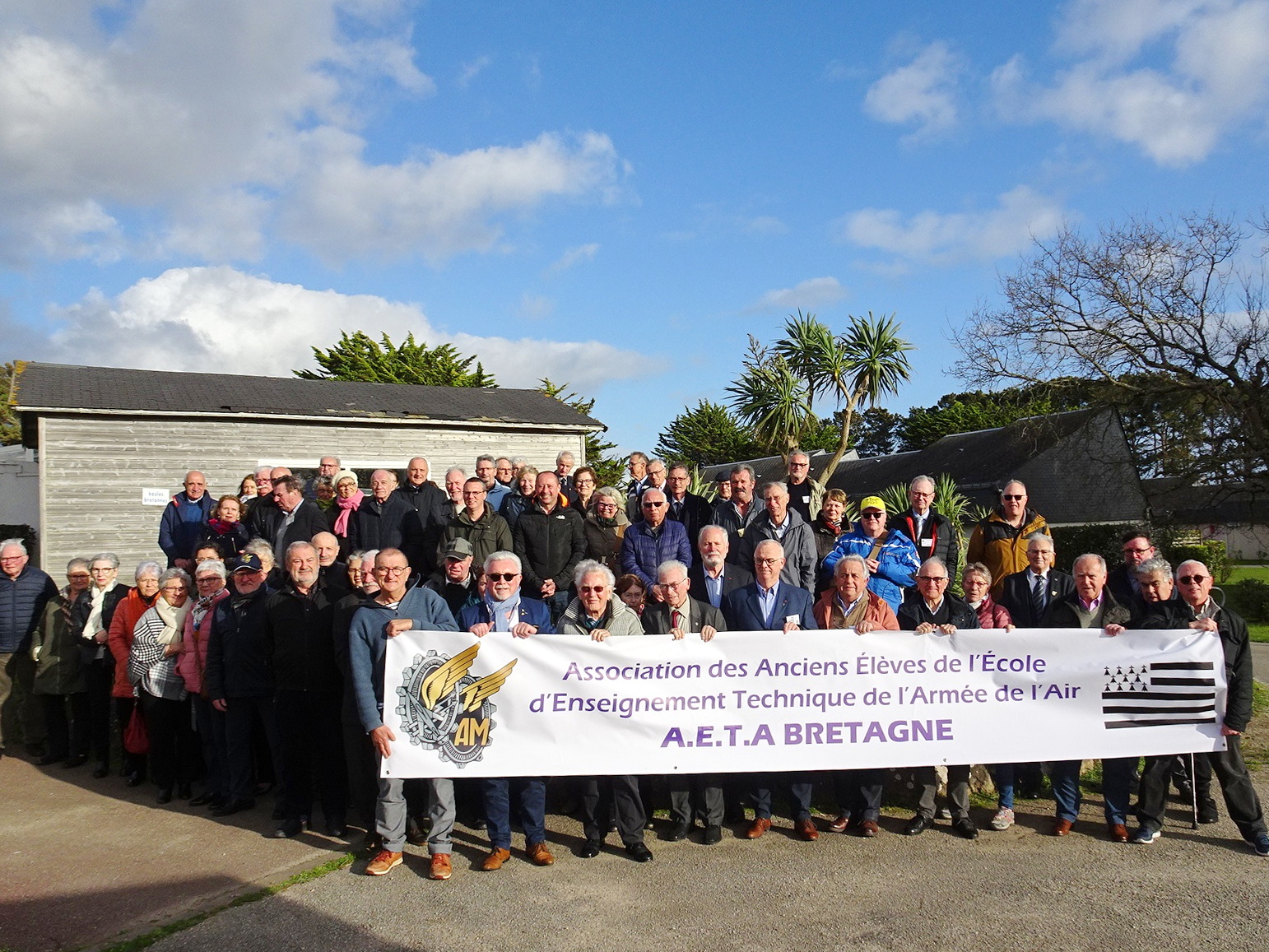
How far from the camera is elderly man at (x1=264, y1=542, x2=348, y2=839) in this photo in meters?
5.74

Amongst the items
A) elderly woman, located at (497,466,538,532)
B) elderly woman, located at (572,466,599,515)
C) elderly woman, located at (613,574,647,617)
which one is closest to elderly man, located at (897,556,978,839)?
elderly woman, located at (613,574,647,617)

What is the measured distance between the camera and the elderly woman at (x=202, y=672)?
20.8 feet

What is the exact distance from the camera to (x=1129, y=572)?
21.7 feet

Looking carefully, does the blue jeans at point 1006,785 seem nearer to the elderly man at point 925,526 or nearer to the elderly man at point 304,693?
the elderly man at point 925,526

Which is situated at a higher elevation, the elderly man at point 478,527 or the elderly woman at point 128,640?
the elderly man at point 478,527

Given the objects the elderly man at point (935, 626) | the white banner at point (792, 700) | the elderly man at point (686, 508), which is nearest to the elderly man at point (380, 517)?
the elderly man at point (686, 508)

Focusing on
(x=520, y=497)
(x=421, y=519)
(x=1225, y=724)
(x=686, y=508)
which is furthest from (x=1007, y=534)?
(x=421, y=519)

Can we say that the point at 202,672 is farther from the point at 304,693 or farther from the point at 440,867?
the point at 440,867

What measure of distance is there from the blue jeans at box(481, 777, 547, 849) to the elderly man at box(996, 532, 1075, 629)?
3.34 meters

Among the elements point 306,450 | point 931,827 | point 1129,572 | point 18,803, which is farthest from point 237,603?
point 306,450

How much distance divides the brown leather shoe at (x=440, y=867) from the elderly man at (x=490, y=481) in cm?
358

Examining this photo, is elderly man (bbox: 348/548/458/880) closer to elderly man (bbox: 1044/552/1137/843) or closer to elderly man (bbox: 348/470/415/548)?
elderly man (bbox: 348/470/415/548)

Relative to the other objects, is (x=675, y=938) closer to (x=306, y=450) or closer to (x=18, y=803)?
(x=18, y=803)

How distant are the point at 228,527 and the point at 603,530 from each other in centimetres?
341
